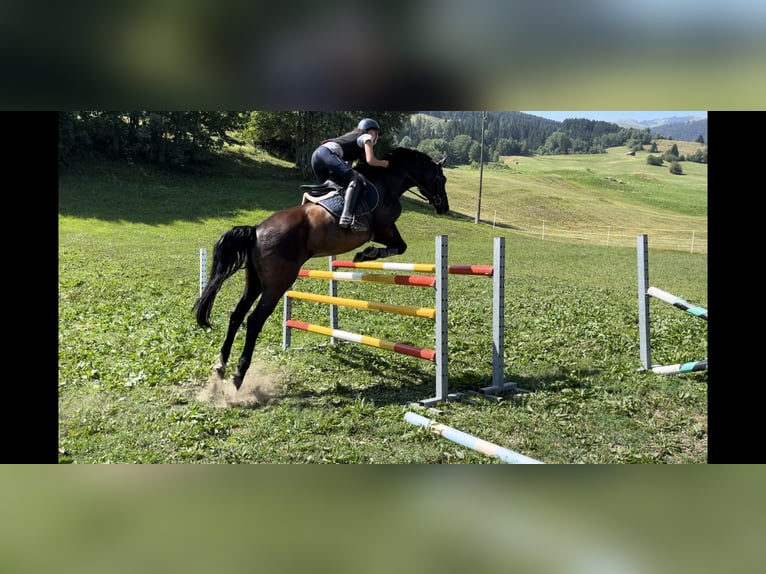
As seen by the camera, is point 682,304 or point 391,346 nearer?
point 391,346

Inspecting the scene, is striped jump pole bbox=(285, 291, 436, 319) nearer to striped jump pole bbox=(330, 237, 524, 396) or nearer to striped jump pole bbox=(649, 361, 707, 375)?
striped jump pole bbox=(330, 237, 524, 396)

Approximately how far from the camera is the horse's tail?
4.11 meters

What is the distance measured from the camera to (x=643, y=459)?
308cm

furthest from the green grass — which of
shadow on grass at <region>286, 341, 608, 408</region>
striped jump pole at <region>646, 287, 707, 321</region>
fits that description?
striped jump pole at <region>646, 287, 707, 321</region>

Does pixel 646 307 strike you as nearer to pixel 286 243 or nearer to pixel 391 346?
pixel 391 346

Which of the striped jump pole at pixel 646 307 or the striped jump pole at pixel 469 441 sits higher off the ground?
the striped jump pole at pixel 646 307

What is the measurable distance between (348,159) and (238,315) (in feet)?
4.82

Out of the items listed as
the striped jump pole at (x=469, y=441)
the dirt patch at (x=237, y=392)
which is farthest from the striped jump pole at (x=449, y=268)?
the dirt patch at (x=237, y=392)

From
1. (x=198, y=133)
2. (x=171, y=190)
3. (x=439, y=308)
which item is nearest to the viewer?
(x=439, y=308)

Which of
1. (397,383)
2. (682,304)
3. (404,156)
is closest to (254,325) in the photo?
(397,383)

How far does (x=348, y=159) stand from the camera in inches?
169

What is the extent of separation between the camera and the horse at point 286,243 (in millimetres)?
4133

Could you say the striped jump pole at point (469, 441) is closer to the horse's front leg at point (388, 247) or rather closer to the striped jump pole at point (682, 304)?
the horse's front leg at point (388, 247)
